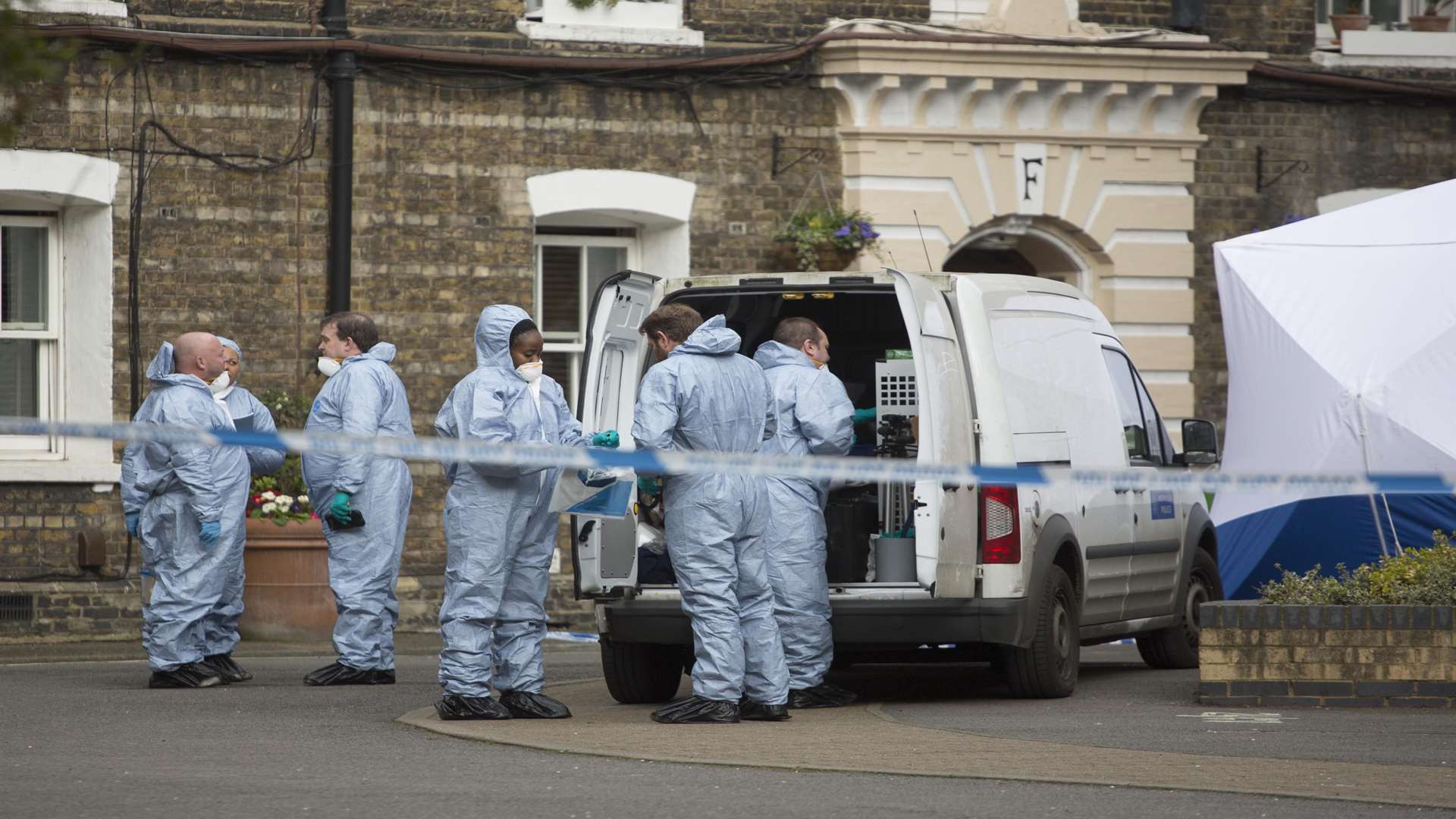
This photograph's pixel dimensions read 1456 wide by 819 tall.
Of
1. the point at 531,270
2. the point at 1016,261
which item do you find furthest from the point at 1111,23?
the point at 531,270

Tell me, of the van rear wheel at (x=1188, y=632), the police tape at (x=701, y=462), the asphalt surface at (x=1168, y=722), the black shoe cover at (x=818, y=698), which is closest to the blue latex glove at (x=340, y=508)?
the black shoe cover at (x=818, y=698)

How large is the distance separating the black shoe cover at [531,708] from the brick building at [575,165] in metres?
5.56

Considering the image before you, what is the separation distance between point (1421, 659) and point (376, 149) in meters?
8.22

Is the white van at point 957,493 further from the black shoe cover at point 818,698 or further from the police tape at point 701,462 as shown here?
the police tape at point 701,462

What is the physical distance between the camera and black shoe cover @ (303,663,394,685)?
11.7 meters

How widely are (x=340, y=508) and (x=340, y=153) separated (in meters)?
4.45

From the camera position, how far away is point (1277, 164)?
17.6 m

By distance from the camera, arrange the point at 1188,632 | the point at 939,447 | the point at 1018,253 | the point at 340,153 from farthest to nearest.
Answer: the point at 1018,253
the point at 340,153
the point at 1188,632
the point at 939,447

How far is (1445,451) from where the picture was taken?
41.4 feet

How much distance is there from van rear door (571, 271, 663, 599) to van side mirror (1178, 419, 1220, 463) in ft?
10.1

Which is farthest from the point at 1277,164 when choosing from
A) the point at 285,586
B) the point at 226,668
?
the point at 226,668

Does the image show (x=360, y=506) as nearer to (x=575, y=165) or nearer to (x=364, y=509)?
(x=364, y=509)

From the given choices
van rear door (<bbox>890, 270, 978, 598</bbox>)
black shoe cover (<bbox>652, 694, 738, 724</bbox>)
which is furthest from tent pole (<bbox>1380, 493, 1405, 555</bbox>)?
black shoe cover (<bbox>652, 694, 738, 724</bbox>)

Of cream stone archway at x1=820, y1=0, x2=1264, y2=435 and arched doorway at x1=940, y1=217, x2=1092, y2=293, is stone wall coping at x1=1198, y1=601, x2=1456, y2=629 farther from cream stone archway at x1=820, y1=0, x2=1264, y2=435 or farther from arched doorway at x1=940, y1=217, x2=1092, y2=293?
arched doorway at x1=940, y1=217, x2=1092, y2=293
